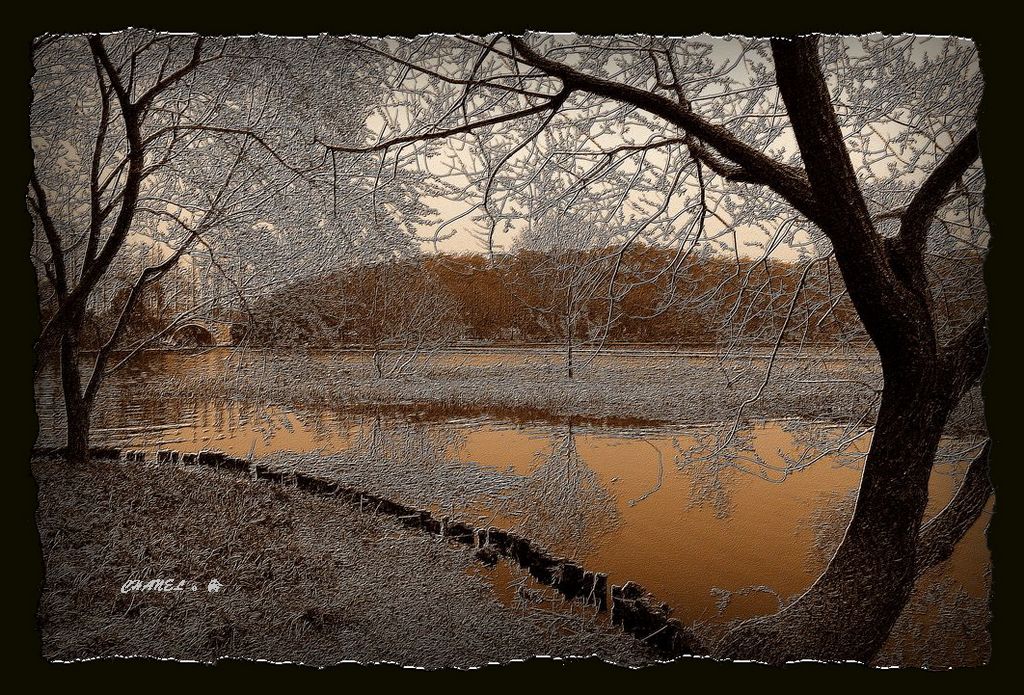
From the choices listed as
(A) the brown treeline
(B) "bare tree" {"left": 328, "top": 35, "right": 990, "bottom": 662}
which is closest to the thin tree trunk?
(A) the brown treeline

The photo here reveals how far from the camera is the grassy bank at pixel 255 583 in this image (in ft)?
9.71

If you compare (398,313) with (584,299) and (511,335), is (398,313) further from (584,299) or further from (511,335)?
(584,299)

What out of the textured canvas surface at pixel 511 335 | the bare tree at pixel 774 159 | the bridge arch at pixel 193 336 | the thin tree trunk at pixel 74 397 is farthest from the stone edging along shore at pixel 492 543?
the bare tree at pixel 774 159

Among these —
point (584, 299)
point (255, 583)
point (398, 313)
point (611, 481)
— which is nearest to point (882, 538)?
point (611, 481)

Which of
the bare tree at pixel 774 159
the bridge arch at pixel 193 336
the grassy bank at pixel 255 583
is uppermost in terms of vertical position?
the bare tree at pixel 774 159

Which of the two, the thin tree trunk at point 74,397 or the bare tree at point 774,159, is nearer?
the bare tree at point 774,159

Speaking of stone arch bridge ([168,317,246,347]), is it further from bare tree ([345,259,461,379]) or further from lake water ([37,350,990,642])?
bare tree ([345,259,461,379])

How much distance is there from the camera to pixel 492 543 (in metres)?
2.96

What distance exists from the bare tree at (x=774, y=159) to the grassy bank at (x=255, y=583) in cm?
118

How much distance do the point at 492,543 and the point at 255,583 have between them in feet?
2.95

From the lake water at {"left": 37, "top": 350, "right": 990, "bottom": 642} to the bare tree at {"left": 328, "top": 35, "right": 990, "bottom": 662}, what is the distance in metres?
0.20

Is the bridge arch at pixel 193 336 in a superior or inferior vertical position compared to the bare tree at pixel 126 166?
inferior

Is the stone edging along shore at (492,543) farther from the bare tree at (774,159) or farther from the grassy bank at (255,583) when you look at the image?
the bare tree at (774,159)

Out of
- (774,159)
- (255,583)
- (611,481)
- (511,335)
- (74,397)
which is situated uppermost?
(774,159)
